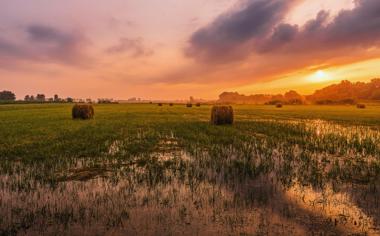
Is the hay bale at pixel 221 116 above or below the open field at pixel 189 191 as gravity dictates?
above

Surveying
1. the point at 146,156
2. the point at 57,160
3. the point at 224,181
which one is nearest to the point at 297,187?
the point at 224,181

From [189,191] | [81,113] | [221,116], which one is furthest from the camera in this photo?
[81,113]

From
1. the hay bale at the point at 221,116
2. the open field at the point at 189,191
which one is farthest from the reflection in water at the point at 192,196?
the hay bale at the point at 221,116

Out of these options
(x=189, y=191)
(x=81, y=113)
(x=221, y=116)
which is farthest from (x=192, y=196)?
(x=81, y=113)

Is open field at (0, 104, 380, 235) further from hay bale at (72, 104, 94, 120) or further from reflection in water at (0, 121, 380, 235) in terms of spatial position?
hay bale at (72, 104, 94, 120)

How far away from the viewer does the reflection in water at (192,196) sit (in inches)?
208

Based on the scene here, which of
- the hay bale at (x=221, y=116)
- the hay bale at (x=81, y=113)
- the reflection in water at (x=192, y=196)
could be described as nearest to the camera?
the reflection in water at (x=192, y=196)

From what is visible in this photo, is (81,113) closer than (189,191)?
No

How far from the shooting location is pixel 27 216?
569 centimetres

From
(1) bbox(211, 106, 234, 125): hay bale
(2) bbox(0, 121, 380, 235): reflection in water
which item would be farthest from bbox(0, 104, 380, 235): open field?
(1) bbox(211, 106, 234, 125): hay bale

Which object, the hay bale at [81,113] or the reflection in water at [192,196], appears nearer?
the reflection in water at [192,196]

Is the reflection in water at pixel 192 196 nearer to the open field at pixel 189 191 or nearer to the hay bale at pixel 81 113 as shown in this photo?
the open field at pixel 189 191

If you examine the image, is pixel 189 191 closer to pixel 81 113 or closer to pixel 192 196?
pixel 192 196

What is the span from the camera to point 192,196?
22.8ft
